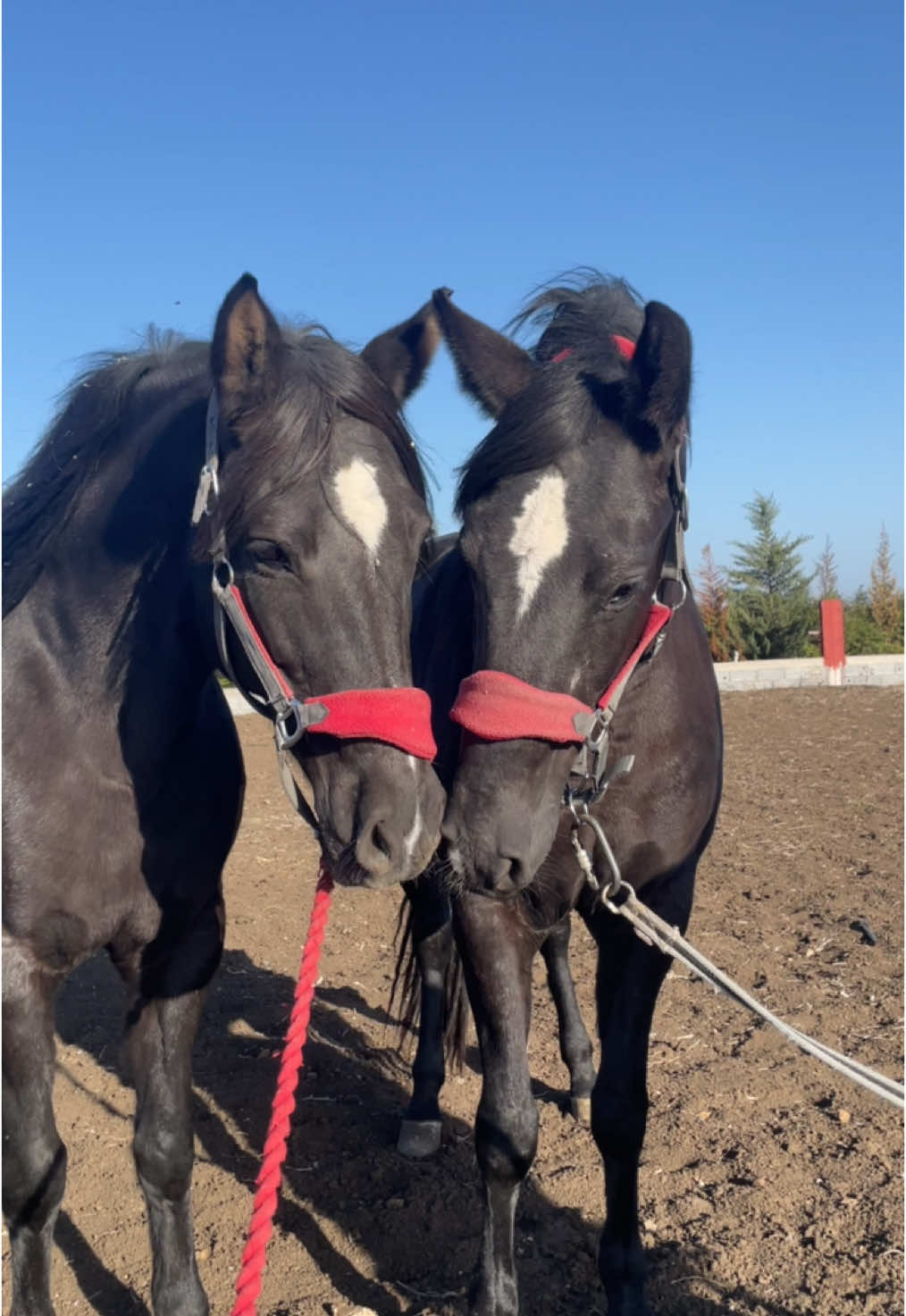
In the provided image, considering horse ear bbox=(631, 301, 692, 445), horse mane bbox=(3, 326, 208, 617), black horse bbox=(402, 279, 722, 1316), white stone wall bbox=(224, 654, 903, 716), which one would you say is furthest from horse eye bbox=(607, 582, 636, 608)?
white stone wall bbox=(224, 654, 903, 716)

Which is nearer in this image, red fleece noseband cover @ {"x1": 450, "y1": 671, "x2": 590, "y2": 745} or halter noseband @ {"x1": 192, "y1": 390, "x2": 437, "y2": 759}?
halter noseband @ {"x1": 192, "y1": 390, "x2": 437, "y2": 759}

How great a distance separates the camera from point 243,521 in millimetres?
2229

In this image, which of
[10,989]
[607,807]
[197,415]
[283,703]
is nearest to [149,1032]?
[10,989]

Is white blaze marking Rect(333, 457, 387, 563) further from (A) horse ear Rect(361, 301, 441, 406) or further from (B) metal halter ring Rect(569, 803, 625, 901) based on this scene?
(B) metal halter ring Rect(569, 803, 625, 901)

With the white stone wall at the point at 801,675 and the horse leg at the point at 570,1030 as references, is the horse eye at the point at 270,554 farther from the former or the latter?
the white stone wall at the point at 801,675

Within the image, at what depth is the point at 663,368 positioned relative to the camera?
8.07 ft

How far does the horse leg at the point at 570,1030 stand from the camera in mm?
3949

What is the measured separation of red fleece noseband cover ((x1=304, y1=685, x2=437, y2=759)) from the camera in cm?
210

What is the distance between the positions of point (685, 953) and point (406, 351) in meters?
1.67

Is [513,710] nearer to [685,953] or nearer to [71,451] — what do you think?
[685,953]

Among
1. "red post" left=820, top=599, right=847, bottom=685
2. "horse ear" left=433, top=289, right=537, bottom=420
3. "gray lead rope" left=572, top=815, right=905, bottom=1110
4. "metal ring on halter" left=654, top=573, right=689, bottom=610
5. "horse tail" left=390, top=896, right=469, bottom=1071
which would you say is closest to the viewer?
"gray lead rope" left=572, top=815, right=905, bottom=1110

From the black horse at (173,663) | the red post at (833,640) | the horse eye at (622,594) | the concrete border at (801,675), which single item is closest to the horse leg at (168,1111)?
the black horse at (173,663)

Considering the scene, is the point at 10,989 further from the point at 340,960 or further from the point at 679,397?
the point at 340,960

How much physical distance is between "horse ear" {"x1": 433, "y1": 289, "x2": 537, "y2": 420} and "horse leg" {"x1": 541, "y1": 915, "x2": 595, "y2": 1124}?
2.01 meters
